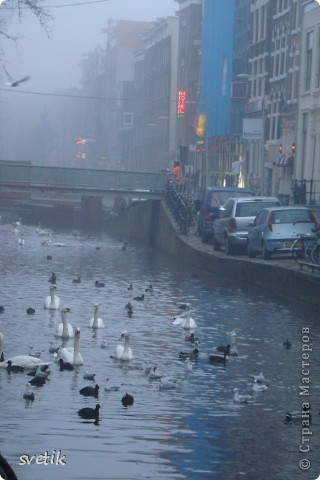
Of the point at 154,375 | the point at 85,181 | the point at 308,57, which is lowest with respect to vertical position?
the point at 85,181

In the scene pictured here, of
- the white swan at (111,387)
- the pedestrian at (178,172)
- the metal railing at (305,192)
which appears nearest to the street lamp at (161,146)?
the pedestrian at (178,172)

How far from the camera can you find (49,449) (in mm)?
10172

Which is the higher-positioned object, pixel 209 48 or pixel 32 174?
pixel 209 48

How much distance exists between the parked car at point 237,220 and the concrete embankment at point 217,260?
1.54 feet

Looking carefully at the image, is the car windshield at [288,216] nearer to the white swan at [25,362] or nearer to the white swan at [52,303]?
the white swan at [52,303]

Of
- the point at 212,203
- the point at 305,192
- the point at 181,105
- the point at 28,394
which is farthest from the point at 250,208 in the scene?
the point at 181,105

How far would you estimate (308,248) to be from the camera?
2445 cm

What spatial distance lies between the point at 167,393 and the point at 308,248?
423 inches

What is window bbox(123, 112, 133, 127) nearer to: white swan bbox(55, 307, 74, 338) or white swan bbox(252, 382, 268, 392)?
white swan bbox(55, 307, 74, 338)

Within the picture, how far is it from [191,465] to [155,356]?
7.59 m

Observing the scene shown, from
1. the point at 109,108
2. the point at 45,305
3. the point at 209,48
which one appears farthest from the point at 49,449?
the point at 109,108

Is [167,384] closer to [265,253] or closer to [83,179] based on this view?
[265,253]

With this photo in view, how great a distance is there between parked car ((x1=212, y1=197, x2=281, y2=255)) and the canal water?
2.83 metres

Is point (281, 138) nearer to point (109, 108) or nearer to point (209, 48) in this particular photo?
point (209, 48)
